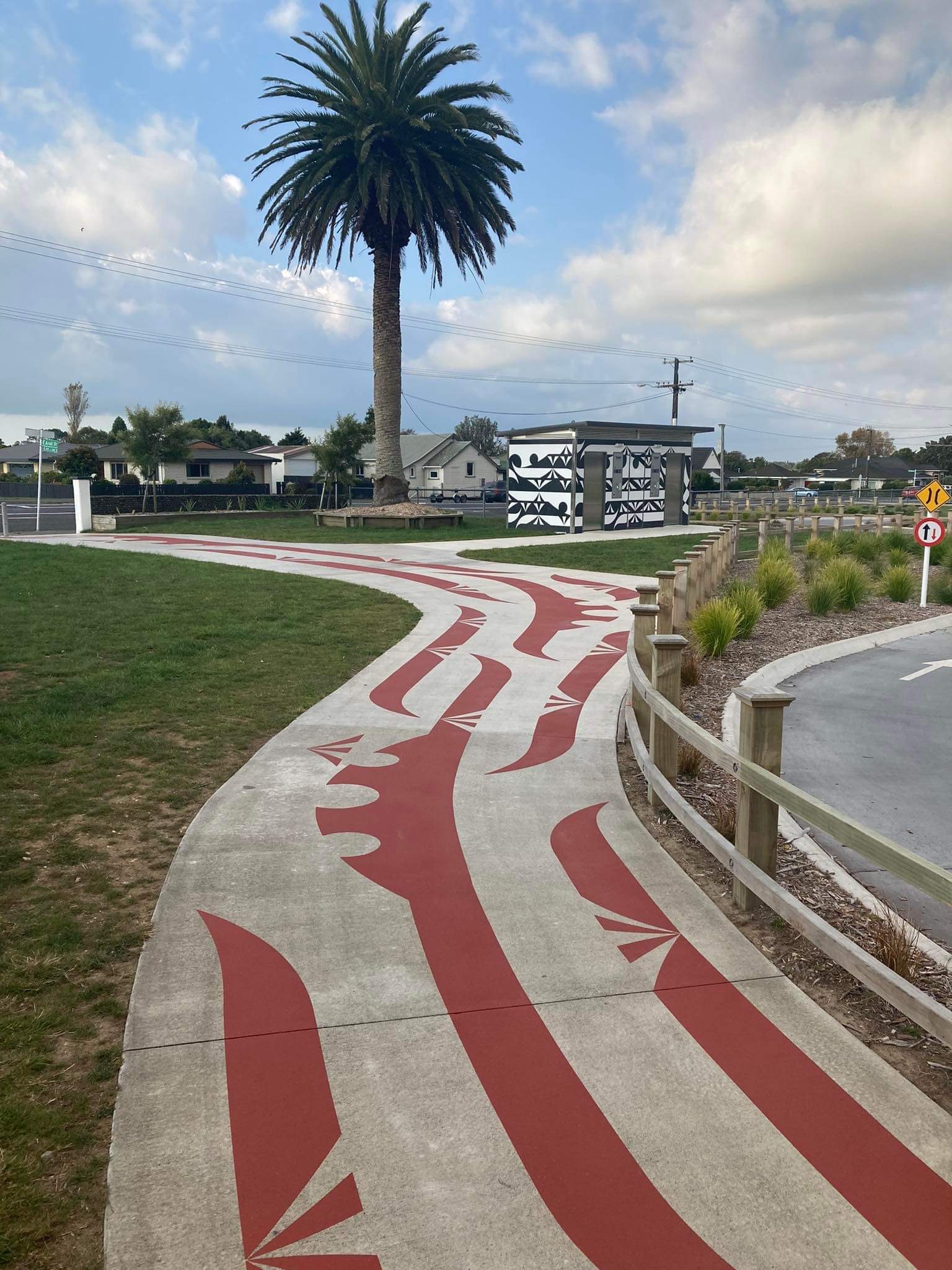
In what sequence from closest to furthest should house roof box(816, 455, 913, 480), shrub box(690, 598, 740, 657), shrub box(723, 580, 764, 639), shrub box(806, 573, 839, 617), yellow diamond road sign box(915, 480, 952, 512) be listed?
shrub box(690, 598, 740, 657), shrub box(723, 580, 764, 639), shrub box(806, 573, 839, 617), yellow diamond road sign box(915, 480, 952, 512), house roof box(816, 455, 913, 480)

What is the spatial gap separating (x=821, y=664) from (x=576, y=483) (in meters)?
23.5

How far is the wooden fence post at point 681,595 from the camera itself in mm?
11344

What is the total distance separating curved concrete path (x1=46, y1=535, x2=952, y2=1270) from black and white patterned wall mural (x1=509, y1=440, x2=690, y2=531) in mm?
29335

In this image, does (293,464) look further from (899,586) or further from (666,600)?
(666,600)

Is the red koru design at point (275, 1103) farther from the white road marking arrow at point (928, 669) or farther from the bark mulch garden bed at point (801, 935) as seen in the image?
the white road marking arrow at point (928, 669)

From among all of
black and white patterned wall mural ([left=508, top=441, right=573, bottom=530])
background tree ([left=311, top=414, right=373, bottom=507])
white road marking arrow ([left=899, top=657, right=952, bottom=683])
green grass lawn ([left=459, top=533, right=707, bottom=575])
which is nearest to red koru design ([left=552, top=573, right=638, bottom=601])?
green grass lawn ([left=459, top=533, right=707, bottom=575])

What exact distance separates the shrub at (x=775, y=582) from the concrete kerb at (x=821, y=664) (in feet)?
6.09

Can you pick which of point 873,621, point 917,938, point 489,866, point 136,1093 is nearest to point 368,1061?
point 136,1093

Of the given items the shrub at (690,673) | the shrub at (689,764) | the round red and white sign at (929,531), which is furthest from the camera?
the round red and white sign at (929,531)

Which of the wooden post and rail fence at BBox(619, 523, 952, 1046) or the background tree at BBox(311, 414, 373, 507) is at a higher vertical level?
the background tree at BBox(311, 414, 373, 507)

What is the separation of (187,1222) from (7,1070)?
1.09 metres

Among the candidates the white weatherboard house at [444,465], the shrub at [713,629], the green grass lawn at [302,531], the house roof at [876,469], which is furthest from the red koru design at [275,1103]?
the house roof at [876,469]

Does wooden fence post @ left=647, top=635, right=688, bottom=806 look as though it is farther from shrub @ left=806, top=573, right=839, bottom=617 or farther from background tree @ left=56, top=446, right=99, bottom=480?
background tree @ left=56, top=446, right=99, bottom=480

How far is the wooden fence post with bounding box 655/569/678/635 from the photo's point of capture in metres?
8.48
